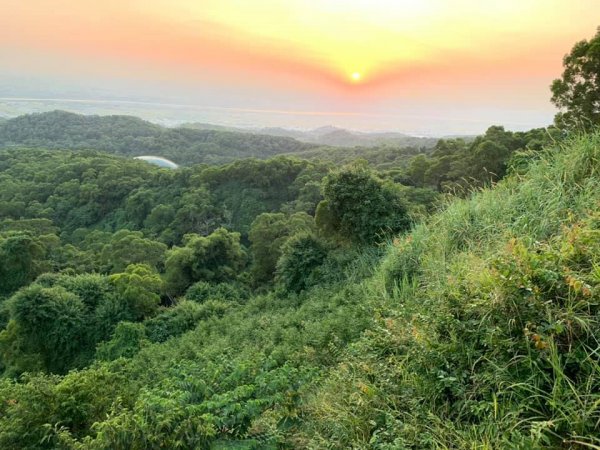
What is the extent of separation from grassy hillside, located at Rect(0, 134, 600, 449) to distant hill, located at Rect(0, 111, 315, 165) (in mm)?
74341

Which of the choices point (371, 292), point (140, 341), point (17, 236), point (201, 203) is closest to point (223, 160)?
point (201, 203)

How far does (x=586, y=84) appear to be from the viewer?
1145 cm

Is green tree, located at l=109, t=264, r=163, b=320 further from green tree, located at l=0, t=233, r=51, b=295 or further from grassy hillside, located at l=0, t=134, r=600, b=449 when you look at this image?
grassy hillside, located at l=0, t=134, r=600, b=449

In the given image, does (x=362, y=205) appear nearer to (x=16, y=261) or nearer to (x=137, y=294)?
(x=137, y=294)

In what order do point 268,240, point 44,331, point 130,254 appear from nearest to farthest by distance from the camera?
1. point 44,331
2. point 268,240
3. point 130,254

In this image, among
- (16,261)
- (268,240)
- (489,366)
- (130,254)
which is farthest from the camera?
(130,254)

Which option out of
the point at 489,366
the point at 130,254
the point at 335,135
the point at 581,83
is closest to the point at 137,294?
the point at 130,254

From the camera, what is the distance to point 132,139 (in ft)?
304

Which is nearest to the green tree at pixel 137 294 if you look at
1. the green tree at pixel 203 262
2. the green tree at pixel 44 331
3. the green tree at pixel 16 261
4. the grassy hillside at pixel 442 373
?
the green tree at pixel 44 331

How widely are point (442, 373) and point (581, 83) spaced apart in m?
13.1

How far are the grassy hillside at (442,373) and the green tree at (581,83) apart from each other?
325 inches

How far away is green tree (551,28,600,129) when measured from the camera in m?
11.1

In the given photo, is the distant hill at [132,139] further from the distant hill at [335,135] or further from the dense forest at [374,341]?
the dense forest at [374,341]

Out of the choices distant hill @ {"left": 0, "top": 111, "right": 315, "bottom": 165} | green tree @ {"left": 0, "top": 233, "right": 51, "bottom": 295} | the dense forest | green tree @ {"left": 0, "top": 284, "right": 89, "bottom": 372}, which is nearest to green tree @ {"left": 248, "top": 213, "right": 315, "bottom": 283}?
the dense forest
